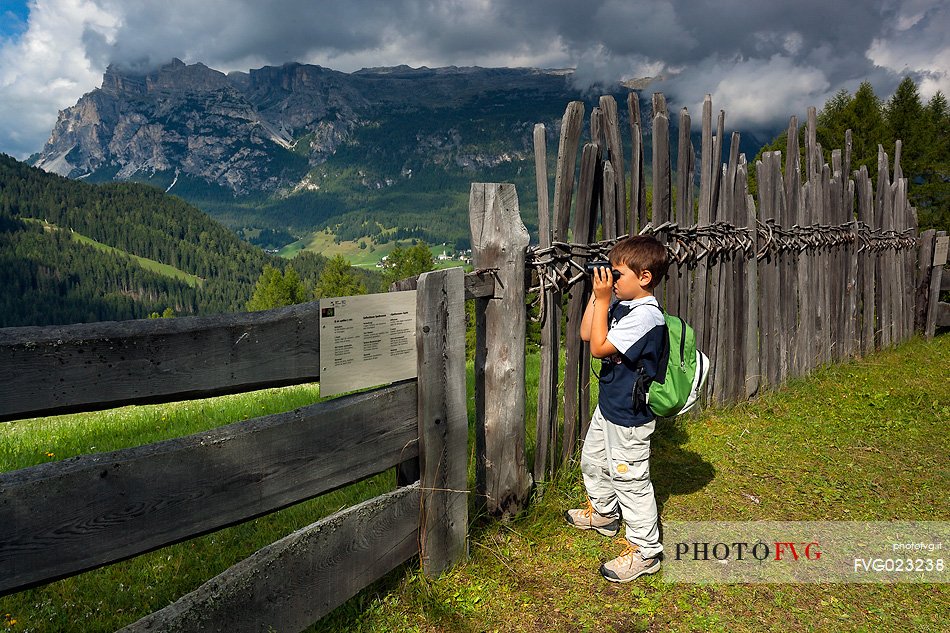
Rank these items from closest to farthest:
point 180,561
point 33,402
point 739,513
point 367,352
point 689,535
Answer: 1. point 33,402
2. point 367,352
3. point 180,561
4. point 689,535
5. point 739,513

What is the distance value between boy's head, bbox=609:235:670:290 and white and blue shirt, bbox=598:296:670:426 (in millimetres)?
167

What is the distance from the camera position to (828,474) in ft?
17.6

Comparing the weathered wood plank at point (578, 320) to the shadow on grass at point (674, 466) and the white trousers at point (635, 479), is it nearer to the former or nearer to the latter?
the white trousers at point (635, 479)

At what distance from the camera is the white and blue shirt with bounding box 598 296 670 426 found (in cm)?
362

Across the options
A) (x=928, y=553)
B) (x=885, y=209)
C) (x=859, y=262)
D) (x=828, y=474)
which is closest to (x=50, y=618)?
(x=928, y=553)

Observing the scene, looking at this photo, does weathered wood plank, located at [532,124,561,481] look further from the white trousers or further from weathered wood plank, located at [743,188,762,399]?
weathered wood plank, located at [743,188,762,399]

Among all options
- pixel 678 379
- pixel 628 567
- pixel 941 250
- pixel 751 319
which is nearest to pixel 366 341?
pixel 678 379

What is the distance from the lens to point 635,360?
11.9ft

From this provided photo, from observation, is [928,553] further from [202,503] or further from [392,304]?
[202,503]

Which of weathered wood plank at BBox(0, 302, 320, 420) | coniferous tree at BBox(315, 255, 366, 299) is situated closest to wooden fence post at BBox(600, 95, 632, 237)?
weathered wood plank at BBox(0, 302, 320, 420)

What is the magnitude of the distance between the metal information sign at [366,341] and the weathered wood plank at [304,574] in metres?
0.71

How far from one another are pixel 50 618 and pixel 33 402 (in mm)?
2136

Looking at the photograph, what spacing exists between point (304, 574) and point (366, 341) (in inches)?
46.9

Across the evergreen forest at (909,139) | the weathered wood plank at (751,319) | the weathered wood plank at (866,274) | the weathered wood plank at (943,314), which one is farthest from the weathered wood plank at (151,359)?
the evergreen forest at (909,139)
